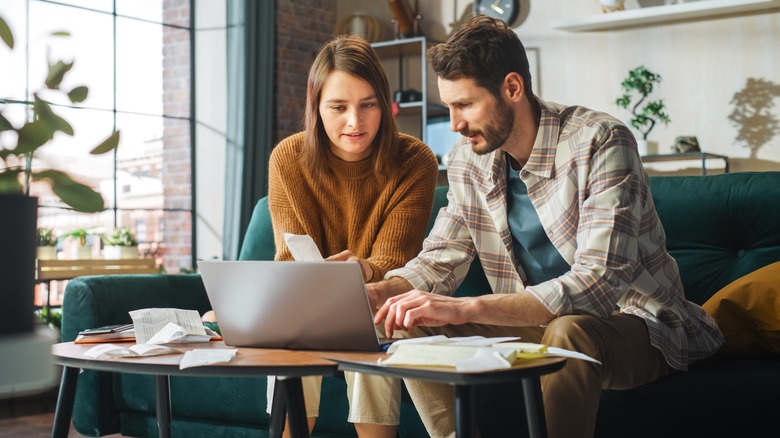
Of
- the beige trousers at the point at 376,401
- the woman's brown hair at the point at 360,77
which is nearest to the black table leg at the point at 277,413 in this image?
the beige trousers at the point at 376,401

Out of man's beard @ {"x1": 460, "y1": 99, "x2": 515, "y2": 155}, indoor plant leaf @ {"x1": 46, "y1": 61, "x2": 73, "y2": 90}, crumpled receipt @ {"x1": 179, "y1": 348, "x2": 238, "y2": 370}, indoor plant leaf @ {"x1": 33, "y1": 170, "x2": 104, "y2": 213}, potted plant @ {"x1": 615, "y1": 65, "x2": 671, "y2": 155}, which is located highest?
potted plant @ {"x1": 615, "y1": 65, "x2": 671, "y2": 155}

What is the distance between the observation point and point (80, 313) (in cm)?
257

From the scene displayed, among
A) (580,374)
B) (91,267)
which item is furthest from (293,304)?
(91,267)

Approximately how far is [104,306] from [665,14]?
3.38 meters

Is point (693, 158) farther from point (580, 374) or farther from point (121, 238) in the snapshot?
point (580, 374)

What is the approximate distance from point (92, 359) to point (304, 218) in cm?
90

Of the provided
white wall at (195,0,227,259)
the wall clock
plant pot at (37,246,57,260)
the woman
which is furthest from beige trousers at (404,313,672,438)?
the wall clock

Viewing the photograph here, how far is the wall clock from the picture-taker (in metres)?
5.35

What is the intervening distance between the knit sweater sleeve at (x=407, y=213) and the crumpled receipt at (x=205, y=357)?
29.9 inches

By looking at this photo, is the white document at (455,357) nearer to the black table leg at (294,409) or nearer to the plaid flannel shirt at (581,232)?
the black table leg at (294,409)

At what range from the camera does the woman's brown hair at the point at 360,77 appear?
2262 millimetres

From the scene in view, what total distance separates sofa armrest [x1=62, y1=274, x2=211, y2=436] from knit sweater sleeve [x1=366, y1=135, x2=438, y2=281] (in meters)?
0.79

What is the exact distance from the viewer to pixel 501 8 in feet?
17.6

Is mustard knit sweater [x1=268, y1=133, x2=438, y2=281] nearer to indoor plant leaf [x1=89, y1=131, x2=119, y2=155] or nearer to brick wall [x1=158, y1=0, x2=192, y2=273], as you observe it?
indoor plant leaf [x1=89, y1=131, x2=119, y2=155]
